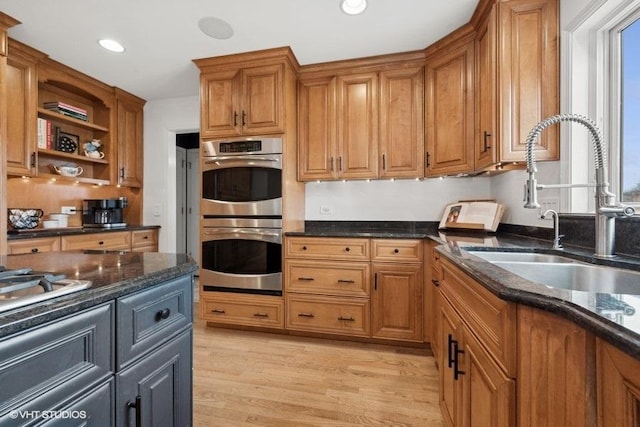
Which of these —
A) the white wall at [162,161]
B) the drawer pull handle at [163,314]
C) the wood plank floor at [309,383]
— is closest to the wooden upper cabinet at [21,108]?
the white wall at [162,161]

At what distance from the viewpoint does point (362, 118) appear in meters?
2.63

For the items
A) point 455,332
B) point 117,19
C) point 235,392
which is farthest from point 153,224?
point 455,332

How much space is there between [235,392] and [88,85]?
3.28 m

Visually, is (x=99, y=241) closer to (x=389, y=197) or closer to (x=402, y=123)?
(x=389, y=197)

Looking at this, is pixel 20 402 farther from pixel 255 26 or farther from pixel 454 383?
pixel 255 26

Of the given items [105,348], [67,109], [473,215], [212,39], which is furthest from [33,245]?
[473,215]

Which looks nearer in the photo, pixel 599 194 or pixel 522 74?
pixel 599 194

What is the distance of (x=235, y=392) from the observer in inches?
69.3

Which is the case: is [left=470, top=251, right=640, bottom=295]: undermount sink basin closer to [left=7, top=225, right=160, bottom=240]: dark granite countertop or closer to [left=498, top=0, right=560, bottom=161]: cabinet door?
[left=498, top=0, right=560, bottom=161]: cabinet door

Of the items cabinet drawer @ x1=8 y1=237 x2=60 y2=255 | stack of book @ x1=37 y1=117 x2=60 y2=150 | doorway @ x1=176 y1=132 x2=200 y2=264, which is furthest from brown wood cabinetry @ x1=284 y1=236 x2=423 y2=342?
doorway @ x1=176 y1=132 x2=200 y2=264

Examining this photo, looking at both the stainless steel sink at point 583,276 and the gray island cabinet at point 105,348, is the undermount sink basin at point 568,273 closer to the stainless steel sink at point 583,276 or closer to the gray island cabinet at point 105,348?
the stainless steel sink at point 583,276

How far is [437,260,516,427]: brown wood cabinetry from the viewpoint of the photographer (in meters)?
0.77

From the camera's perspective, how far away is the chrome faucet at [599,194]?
45.1 inches

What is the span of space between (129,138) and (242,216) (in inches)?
78.9
